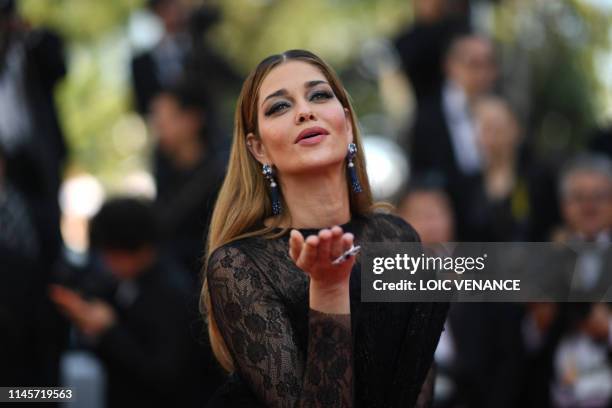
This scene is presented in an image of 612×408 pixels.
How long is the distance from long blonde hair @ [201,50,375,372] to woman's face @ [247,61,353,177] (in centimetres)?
4

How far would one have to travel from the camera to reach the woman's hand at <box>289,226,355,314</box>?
319 centimetres

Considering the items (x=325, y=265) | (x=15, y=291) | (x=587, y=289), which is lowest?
(x=325, y=265)

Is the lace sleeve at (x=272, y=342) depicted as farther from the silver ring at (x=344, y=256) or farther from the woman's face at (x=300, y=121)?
the woman's face at (x=300, y=121)

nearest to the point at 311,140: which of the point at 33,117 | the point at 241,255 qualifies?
the point at 241,255

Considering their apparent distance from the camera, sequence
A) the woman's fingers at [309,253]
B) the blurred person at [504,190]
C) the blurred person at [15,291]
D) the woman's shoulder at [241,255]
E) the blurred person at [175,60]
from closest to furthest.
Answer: the woman's fingers at [309,253] < the woman's shoulder at [241,255] < the blurred person at [15,291] < the blurred person at [504,190] < the blurred person at [175,60]

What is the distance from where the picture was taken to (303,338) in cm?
363

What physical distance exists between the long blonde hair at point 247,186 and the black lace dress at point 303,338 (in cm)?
11

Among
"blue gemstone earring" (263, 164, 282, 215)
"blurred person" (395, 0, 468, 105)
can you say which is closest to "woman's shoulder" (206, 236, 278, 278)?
"blue gemstone earring" (263, 164, 282, 215)

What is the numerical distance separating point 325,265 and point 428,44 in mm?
5088

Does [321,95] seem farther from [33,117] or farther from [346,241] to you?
[33,117]

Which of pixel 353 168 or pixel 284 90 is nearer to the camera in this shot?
pixel 284 90

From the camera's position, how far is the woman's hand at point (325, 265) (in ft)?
10.5

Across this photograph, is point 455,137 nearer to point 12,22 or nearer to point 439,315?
point 12,22

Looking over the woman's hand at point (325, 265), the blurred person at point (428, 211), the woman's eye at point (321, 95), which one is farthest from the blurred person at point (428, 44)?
the woman's hand at point (325, 265)
